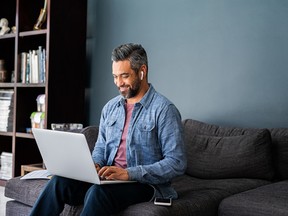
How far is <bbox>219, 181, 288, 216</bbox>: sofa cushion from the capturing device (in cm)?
199

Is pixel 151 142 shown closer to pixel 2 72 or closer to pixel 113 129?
pixel 113 129

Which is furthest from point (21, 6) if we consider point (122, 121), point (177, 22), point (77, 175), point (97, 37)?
point (77, 175)

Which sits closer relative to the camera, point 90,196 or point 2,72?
point 90,196

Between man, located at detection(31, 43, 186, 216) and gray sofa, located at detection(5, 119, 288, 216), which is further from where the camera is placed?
gray sofa, located at detection(5, 119, 288, 216)

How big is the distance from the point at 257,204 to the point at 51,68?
7.27ft

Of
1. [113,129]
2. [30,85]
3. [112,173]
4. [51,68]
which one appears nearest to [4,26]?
[30,85]

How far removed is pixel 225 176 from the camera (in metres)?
2.73

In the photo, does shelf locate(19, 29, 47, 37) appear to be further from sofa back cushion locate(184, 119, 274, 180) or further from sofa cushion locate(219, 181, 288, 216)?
sofa cushion locate(219, 181, 288, 216)

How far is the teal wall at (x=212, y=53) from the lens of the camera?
3043 millimetres

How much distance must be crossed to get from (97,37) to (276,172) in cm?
205

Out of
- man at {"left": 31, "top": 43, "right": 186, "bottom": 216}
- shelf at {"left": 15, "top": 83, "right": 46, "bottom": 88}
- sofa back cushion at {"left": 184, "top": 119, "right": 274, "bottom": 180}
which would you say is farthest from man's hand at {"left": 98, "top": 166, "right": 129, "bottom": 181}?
shelf at {"left": 15, "top": 83, "right": 46, "bottom": 88}

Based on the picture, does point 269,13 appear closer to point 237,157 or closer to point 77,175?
point 237,157

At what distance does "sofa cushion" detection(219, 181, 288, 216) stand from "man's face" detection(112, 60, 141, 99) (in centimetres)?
71

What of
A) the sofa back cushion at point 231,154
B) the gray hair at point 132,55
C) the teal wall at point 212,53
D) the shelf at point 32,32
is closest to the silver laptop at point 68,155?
the gray hair at point 132,55
